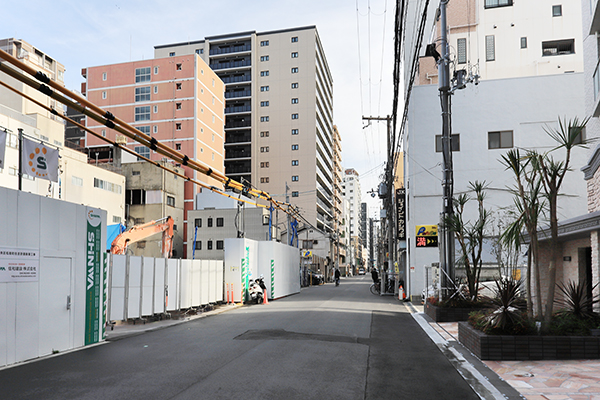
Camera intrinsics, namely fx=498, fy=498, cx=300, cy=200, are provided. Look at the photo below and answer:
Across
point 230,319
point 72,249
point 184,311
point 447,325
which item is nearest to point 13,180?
point 184,311

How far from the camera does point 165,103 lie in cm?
6850

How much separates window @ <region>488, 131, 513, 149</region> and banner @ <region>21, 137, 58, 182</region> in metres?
21.5

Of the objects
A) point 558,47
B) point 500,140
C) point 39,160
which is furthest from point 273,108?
point 39,160

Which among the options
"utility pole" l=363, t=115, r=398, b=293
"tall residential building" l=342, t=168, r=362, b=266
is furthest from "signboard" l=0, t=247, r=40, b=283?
"tall residential building" l=342, t=168, r=362, b=266

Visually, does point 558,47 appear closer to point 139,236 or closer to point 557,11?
point 557,11

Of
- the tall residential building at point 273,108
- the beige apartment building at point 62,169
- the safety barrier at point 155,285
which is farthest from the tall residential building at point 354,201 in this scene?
the safety barrier at point 155,285

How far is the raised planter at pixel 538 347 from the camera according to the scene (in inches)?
354

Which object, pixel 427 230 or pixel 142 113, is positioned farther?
pixel 142 113

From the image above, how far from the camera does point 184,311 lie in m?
20.0

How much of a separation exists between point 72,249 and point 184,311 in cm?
952

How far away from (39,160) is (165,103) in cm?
5969

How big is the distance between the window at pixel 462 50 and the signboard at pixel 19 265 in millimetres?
31162

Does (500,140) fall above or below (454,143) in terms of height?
above

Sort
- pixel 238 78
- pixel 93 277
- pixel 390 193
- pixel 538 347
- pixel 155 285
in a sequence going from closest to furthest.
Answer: pixel 538 347, pixel 93 277, pixel 155 285, pixel 390 193, pixel 238 78
